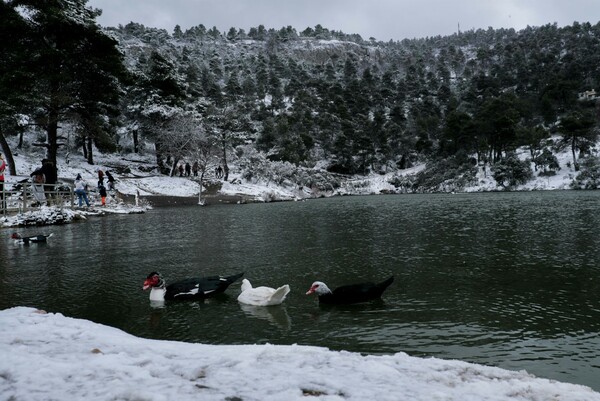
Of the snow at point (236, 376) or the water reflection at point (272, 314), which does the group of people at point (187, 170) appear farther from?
the snow at point (236, 376)

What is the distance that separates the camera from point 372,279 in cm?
908

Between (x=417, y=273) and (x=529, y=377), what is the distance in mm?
5756

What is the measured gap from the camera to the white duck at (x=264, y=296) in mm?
7035

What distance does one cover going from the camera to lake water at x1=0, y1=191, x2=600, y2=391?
214 inches

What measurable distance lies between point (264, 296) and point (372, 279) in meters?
2.99

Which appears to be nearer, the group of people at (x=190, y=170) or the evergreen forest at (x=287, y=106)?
the evergreen forest at (x=287, y=106)

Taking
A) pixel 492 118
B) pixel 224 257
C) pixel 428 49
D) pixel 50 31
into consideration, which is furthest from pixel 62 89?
pixel 428 49

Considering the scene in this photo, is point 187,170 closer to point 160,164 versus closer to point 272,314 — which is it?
point 160,164

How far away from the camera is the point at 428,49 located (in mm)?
196750

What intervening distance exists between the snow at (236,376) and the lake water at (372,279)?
47.6 inches

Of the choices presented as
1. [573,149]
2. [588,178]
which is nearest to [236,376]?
[588,178]

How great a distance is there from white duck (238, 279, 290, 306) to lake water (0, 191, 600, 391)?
15 centimetres

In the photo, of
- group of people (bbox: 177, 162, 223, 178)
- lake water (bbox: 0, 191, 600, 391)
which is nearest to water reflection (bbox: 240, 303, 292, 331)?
lake water (bbox: 0, 191, 600, 391)

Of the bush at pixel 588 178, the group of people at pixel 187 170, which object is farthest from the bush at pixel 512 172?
the group of people at pixel 187 170
